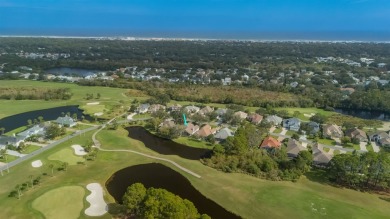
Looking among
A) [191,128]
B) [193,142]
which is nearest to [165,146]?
[193,142]

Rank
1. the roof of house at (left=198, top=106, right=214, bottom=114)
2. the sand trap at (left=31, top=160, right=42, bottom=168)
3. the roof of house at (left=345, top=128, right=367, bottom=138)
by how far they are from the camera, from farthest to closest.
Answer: the roof of house at (left=198, top=106, right=214, bottom=114)
the roof of house at (left=345, top=128, right=367, bottom=138)
the sand trap at (left=31, top=160, right=42, bottom=168)

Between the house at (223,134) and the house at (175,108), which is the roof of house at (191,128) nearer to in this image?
the house at (223,134)

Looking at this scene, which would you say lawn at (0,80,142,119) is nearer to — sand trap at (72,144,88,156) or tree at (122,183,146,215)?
sand trap at (72,144,88,156)

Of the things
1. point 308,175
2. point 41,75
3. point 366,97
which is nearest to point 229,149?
point 308,175

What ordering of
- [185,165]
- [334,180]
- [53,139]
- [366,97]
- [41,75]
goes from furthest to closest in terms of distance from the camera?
1. [41,75]
2. [366,97]
3. [53,139]
4. [185,165]
5. [334,180]

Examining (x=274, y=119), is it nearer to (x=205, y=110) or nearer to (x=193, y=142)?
(x=205, y=110)

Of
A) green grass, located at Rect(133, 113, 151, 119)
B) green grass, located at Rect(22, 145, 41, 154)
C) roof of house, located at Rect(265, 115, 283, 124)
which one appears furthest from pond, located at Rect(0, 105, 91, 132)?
roof of house, located at Rect(265, 115, 283, 124)

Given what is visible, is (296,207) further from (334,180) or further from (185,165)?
(185,165)

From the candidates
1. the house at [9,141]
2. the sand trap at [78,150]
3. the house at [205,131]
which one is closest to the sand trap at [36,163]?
the sand trap at [78,150]
